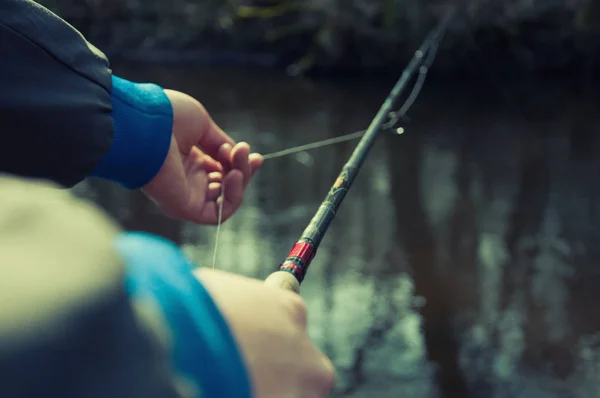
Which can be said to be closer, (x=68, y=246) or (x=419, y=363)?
(x=68, y=246)

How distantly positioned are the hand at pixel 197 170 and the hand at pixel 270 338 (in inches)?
14.3

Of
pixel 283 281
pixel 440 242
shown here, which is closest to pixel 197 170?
pixel 283 281

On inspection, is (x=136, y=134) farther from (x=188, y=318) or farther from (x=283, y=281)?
(x=188, y=318)

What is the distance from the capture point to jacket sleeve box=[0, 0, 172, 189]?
0.42 m

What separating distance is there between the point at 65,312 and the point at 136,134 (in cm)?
41

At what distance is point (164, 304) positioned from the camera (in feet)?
0.56

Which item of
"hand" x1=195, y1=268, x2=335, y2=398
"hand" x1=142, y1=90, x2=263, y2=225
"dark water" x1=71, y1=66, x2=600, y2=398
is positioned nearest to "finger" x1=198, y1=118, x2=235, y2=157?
"hand" x1=142, y1=90, x2=263, y2=225

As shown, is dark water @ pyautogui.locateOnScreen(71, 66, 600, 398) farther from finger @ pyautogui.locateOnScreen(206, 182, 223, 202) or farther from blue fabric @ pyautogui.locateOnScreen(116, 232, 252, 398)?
blue fabric @ pyautogui.locateOnScreen(116, 232, 252, 398)

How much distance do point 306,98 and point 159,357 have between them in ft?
13.6

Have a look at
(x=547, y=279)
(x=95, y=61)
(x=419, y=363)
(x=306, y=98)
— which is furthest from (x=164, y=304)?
(x=306, y=98)

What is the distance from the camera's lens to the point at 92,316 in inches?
5.6

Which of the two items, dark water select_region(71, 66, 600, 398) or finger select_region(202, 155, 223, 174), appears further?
dark water select_region(71, 66, 600, 398)

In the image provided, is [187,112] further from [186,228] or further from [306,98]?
[306,98]

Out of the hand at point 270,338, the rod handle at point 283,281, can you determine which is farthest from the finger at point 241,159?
the hand at point 270,338
